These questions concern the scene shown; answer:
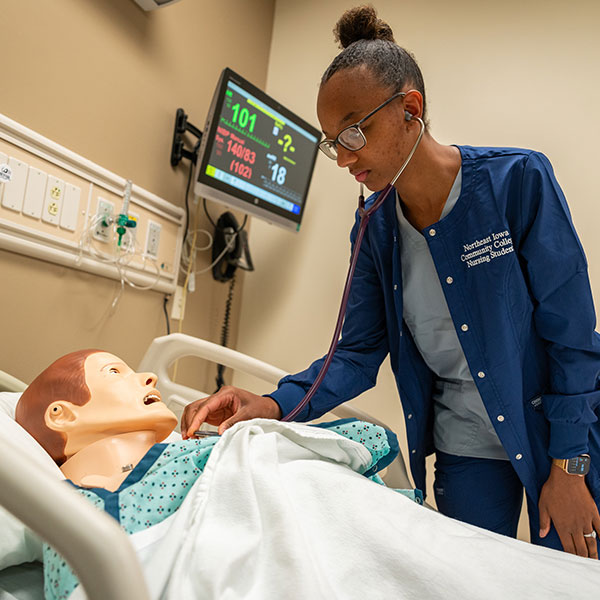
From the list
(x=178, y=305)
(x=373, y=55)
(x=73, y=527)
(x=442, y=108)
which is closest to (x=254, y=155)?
(x=178, y=305)

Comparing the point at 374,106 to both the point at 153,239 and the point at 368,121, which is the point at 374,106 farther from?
the point at 153,239

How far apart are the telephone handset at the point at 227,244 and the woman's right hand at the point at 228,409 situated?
3.62 feet

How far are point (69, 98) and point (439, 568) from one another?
5.31 ft

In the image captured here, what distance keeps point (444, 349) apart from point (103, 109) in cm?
134

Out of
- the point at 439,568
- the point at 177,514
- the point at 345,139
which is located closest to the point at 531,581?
the point at 439,568

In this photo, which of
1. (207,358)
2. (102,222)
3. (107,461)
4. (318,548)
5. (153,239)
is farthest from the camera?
(153,239)

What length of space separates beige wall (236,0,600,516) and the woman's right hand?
1.07 m

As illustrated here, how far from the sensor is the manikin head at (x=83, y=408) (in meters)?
1.04

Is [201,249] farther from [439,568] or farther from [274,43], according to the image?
[439,568]

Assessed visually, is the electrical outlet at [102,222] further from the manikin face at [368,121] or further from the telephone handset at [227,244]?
the manikin face at [368,121]

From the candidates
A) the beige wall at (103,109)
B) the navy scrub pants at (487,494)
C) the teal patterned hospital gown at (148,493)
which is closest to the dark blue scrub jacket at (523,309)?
the navy scrub pants at (487,494)

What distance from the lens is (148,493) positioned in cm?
77

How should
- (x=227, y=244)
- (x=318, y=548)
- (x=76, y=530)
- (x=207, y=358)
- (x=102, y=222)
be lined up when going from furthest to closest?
(x=227, y=244) < (x=102, y=222) < (x=207, y=358) < (x=318, y=548) < (x=76, y=530)

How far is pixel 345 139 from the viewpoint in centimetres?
111
